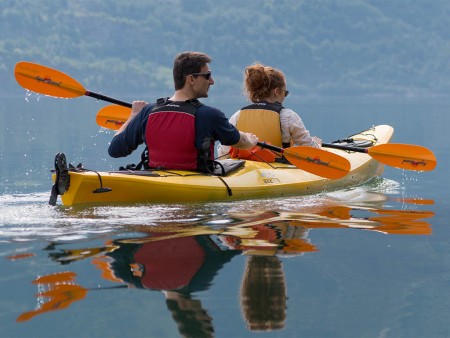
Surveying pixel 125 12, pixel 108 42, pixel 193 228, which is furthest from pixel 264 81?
pixel 125 12

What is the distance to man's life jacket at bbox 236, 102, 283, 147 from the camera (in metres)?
8.80

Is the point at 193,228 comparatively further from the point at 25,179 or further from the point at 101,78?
the point at 101,78

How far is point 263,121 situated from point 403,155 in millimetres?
1750

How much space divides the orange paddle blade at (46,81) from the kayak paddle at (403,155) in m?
2.82

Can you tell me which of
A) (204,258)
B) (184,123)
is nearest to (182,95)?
(184,123)

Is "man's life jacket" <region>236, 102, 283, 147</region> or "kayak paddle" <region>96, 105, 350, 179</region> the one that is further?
"man's life jacket" <region>236, 102, 283, 147</region>

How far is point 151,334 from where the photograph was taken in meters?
3.95

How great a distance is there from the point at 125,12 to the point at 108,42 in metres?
12.6

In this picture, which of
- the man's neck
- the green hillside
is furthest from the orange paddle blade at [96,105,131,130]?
the green hillside

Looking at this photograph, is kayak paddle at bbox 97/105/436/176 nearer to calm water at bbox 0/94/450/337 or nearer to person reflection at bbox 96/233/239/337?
calm water at bbox 0/94/450/337

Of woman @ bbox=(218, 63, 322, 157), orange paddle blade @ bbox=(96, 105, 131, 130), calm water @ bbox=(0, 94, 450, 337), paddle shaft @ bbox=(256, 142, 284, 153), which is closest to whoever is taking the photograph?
calm water @ bbox=(0, 94, 450, 337)

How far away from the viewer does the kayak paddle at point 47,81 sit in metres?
8.79

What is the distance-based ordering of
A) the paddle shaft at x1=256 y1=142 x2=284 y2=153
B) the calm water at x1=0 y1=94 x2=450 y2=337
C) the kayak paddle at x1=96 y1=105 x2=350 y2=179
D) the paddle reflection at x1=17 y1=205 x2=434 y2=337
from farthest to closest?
the kayak paddle at x1=96 y1=105 x2=350 y2=179 < the paddle shaft at x1=256 y1=142 x2=284 y2=153 < the paddle reflection at x1=17 y1=205 x2=434 y2=337 < the calm water at x1=0 y1=94 x2=450 y2=337

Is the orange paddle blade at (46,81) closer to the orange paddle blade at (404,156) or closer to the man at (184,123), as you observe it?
the man at (184,123)
